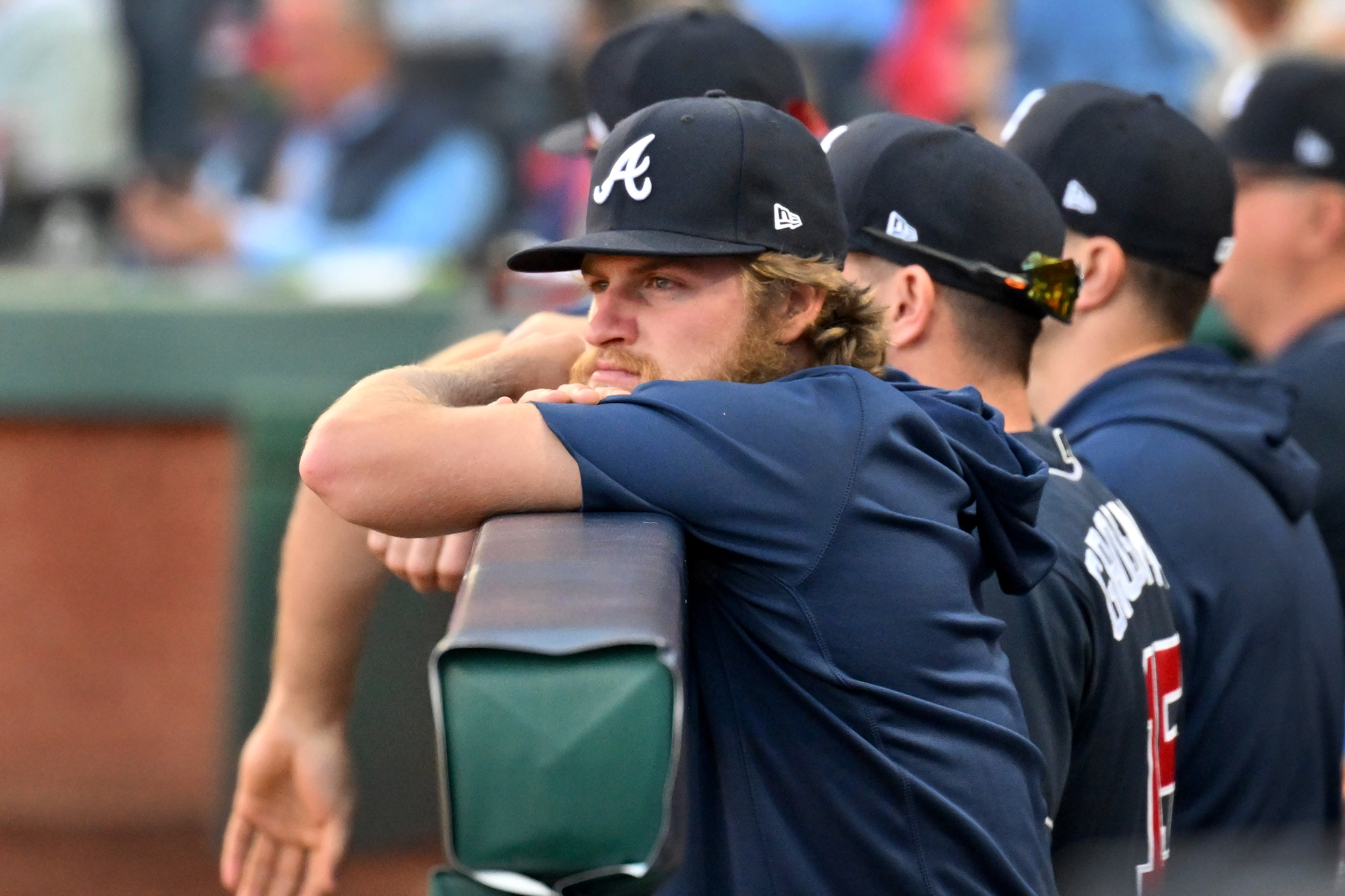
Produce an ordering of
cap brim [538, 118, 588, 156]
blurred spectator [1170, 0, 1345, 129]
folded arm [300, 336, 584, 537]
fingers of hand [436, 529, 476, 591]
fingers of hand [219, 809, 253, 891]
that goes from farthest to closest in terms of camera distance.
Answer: blurred spectator [1170, 0, 1345, 129], cap brim [538, 118, 588, 156], fingers of hand [219, 809, 253, 891], fingers of hand [436, 529, 476, 591], folded arm [300, 336, 584, 537]

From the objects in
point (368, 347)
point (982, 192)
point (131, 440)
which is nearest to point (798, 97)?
point (982, 192)

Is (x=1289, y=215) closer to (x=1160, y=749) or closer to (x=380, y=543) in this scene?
(x=1160, y=749)

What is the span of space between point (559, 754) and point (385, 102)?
6296mm

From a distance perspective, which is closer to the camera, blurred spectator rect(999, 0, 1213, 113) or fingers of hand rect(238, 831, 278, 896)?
fingers of hand rect(238, 831, 278, 896)

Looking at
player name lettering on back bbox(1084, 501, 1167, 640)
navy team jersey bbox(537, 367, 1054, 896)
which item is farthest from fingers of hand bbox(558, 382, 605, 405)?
player name lettering on back bbox(1084, 501, 1167, 640)

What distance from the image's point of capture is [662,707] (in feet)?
4.59

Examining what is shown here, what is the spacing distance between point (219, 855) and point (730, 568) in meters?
4.14

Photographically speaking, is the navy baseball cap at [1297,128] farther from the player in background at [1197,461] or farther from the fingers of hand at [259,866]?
the fingers of hand at [259,866]

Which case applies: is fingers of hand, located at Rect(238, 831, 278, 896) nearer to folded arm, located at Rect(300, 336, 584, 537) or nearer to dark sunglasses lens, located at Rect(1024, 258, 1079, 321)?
folded arm, located at Rect(300, 336, 584, 537)

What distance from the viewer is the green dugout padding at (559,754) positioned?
4.55 feet

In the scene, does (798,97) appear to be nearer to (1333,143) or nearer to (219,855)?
(1333,143)

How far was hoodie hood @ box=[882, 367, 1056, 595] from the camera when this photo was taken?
2068 millimetres

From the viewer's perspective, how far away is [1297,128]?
13.9ft

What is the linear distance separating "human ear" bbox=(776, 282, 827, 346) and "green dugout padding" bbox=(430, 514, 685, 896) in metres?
0.81
